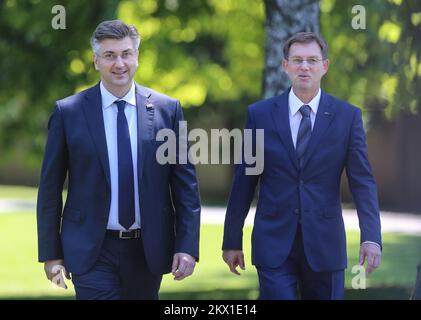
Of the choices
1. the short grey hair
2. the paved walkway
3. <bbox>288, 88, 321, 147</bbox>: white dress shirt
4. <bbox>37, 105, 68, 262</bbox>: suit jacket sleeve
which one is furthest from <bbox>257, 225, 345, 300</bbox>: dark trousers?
the paved walkway

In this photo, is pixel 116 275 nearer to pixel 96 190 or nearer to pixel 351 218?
pixel 96 190

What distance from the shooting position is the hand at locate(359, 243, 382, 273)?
539cm

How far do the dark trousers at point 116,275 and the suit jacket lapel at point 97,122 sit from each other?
374 mm

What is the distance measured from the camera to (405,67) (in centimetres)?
973

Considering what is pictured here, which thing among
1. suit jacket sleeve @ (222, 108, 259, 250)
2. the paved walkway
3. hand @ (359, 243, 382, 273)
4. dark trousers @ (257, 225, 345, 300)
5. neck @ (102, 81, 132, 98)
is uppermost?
neck @ (102, 81, 132, 98)

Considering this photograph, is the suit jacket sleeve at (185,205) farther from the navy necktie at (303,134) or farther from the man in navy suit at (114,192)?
the navy necktie at (303,134)

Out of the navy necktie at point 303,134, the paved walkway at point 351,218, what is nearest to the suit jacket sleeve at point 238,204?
the navy necktie at point 303,134

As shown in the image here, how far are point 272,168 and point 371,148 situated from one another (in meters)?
23.9

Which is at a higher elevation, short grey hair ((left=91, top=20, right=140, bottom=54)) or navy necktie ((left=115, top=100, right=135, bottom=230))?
short grey hair ((left=91, top=20, right=140, bottom=54))

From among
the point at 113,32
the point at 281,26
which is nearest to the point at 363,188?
the point at 113,32

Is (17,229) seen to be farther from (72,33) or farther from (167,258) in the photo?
(167,258)

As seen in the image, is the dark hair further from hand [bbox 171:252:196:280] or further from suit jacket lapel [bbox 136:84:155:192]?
hand [bbox 171:252:196:280]

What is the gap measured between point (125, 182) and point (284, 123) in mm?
966
